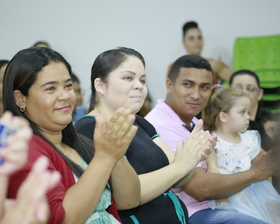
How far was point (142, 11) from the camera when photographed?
439cm

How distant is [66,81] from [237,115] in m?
1.28

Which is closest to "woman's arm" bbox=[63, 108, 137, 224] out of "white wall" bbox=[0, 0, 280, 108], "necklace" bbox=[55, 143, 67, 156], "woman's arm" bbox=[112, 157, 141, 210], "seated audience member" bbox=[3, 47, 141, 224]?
"seated audience member" bbox=[3, 47, 141, 224]

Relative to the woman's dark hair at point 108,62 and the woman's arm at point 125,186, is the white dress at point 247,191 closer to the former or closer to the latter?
the woman's arm at point 125,186

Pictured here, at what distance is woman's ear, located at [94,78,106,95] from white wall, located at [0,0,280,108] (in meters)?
2.37

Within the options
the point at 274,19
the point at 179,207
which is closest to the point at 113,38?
the point at 274,19

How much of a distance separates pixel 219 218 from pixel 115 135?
3.13 feet

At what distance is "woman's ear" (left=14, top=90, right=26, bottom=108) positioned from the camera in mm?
1249

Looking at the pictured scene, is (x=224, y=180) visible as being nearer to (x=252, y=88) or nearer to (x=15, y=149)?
(x=252, y=88)

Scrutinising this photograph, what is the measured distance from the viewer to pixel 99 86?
5.43ft

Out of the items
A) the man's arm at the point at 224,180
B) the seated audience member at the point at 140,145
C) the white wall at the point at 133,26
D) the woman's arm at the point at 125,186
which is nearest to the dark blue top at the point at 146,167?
the seated audience member at the point at 140,145

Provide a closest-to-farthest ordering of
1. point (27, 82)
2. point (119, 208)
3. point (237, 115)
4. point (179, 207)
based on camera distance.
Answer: point (27, 82), point (119, 208), point (179, 207), point (237, 115)

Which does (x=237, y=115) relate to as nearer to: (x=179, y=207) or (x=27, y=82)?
(x=179, y=207)

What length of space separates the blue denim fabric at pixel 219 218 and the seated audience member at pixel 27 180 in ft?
4.02

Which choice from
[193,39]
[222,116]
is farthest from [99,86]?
[193,39]
